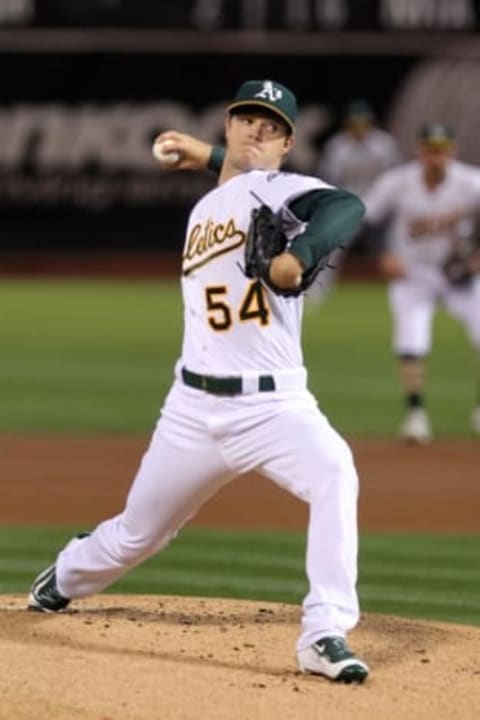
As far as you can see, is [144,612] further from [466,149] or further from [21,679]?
[466,149]

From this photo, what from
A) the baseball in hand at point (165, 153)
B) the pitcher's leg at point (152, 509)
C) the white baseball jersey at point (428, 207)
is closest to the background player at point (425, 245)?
the white baseball jersey at point (428, 207)

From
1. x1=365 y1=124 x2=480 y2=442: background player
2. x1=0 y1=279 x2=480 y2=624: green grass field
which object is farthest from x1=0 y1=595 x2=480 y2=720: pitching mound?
x1=365 y1=124 x2=480 y2=442: background player

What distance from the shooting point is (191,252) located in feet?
22.6

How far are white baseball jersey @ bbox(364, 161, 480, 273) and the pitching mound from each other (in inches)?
263

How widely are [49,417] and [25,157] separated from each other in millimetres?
12681

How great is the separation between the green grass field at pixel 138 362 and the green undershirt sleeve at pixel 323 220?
733 cm

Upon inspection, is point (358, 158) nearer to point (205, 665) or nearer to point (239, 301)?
point (239, 301)

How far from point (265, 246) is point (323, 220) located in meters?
0.23

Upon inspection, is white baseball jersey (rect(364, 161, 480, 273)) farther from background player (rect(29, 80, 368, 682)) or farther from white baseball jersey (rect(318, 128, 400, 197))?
white baseball jersey (rect(318, 128, 400, 197))

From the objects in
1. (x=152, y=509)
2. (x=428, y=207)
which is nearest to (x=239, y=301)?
(x=152, y=509)

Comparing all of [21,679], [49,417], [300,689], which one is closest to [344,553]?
[300,689]

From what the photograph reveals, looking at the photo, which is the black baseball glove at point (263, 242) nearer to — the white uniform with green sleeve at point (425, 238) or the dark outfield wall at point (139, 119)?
the white uniform with green sleeve at point (425, 238)

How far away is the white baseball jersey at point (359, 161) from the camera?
24.2 metres

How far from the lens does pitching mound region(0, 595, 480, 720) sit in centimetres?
615
